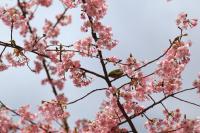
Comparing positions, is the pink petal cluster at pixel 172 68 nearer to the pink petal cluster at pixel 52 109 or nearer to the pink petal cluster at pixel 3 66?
the pink petal cluster at pixel 52 109

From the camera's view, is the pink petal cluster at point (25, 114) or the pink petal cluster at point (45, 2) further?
the pink petal cluster at point (45, 2)

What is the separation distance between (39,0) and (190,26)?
3856mm

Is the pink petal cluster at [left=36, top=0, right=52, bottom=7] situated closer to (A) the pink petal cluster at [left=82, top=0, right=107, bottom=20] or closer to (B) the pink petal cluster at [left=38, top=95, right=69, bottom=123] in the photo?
(A) the pink petal cluster at [left=82, top=0, right=107, bottom=20]

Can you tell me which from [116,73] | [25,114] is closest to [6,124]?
[25,114]

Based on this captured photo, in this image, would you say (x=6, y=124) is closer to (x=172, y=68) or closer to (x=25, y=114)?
(x=25, y=114)

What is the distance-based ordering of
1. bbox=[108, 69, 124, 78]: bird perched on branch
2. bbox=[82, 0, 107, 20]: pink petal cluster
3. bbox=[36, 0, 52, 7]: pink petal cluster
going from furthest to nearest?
bbox=[36, 0, 52, 7]: pink petal cluster
bbox=[82, 0, 107, 20]: pink petal cluster
bbox=[108, 69, 124, 78]: bird perched on branch

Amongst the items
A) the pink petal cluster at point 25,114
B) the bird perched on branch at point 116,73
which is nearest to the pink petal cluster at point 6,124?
the pink petal cluster at point 25,114

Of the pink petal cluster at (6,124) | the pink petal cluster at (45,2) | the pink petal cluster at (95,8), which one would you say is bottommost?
the pink petal cluster at (6,124)

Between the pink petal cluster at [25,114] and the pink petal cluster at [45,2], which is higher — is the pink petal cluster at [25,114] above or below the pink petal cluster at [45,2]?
below

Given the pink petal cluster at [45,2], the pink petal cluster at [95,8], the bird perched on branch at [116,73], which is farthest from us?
the pink petal cluster at [45,2]

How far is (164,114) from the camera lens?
12.7 meters

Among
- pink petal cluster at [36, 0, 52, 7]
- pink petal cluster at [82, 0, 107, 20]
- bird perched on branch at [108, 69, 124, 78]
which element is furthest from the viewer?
pink petal cluster at [36, 0, 52, 7]

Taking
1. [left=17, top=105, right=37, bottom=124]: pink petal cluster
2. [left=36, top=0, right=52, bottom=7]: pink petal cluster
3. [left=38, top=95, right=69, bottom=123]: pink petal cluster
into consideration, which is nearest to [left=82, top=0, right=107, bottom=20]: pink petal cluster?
[left=36, top=0, right=52, bottom=7]: pink petal cluster

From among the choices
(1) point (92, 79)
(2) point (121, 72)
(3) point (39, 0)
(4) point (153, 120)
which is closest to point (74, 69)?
(1) point (92, 79)
